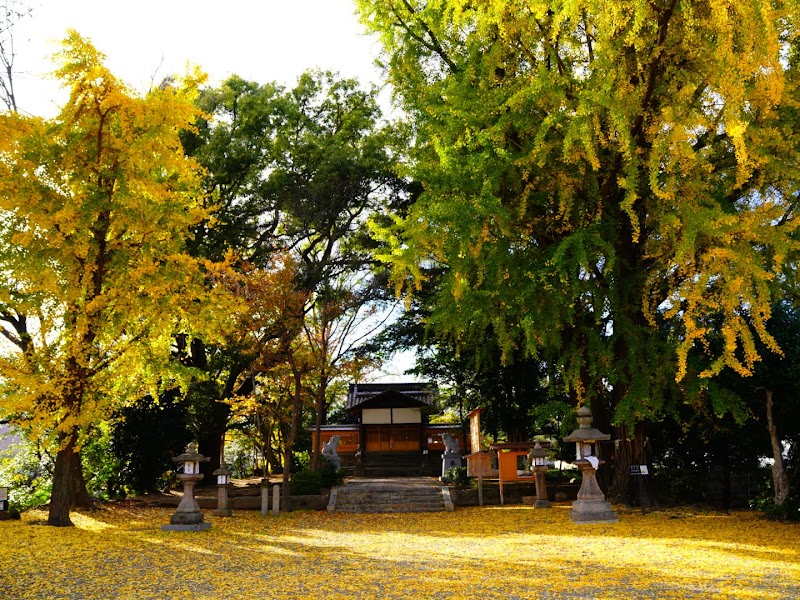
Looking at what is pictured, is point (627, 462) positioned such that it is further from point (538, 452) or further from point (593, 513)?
point (593, 513)

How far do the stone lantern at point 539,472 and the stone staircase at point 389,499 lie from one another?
2.03 metres

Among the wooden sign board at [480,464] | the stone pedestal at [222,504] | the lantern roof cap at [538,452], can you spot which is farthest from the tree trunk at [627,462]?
the stone pedestal at [222,504]

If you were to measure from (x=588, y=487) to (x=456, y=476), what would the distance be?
860 centimetres

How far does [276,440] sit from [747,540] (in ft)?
68.7

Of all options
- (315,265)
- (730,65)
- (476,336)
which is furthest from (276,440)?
(730,65)

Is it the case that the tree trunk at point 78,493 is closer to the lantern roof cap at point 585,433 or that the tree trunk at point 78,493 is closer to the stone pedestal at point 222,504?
the stone pedestal at point 222,504

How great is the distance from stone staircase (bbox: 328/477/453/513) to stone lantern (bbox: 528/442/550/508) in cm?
203

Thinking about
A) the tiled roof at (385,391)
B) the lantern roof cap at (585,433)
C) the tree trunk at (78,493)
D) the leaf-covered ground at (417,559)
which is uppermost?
the tiled roof at (385,391)

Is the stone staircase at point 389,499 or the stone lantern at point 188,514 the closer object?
the stone lantern at point 188,514

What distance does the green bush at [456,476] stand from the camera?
1923 cm

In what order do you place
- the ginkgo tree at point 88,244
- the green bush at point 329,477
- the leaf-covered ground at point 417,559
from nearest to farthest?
the leaf-covered ground at point 417,559 → the ginkgo tree at point 88,244 → the green bush at point 329,477

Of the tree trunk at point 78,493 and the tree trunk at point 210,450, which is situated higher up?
the tree trunk at point 210,450

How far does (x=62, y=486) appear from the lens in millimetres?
11586

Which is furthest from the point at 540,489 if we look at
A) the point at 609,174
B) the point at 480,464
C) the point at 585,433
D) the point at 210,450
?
the point at 210,450
